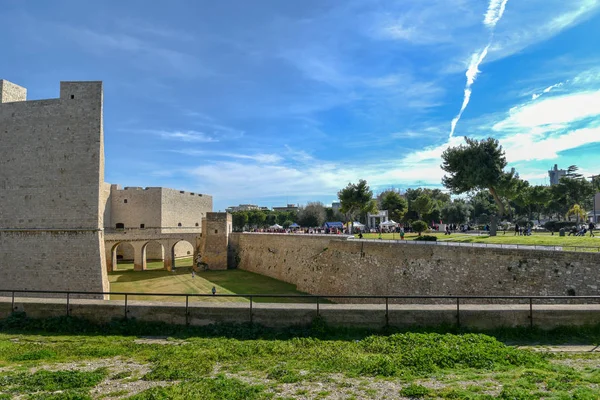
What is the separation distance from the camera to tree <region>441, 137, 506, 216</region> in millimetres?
28141

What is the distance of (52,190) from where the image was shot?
18938 mm

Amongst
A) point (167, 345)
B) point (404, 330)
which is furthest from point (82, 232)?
point (404, 330)

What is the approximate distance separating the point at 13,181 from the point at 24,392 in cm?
1871

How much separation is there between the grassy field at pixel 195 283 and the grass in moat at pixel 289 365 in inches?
593

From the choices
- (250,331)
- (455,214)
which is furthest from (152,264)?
(455,214)

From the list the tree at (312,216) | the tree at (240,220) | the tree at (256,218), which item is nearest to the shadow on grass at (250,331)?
the tree at (312,216)

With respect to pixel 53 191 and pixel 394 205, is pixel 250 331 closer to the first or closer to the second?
pixel 53 191

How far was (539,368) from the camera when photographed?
5320 millimetres

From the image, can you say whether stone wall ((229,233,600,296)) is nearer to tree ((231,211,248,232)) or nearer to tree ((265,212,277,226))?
tree ((231,211,248,232))

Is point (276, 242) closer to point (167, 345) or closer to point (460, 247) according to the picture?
point (460, 247)

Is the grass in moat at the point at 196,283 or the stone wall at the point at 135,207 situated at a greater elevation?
the stone wall at the point at 135,207

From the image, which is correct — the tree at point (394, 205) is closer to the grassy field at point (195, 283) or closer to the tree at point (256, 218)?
the grassy field at point (195, 283)

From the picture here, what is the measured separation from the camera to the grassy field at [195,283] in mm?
25969

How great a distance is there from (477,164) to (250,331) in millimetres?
26668
